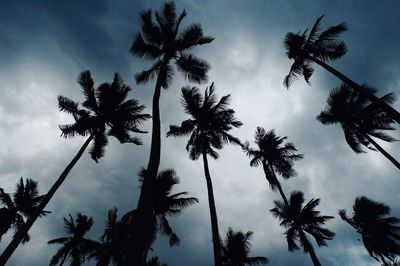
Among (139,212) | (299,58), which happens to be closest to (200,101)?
(299,58)

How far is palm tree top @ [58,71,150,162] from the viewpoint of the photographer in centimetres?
1650

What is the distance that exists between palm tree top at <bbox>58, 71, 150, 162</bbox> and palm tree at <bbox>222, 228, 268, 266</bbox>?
1463 cm

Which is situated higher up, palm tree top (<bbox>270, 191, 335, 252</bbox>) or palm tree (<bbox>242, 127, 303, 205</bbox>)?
palm tree (<bbox>242, 127, 303, 205</bbox>)

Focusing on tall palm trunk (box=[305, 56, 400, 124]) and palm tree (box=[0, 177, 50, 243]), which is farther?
palm tree (box=[0, 177, 50, 243])

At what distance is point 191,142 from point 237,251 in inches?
490

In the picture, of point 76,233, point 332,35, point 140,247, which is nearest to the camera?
point 140,247

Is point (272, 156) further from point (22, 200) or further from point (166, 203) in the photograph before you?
point (22, 200)

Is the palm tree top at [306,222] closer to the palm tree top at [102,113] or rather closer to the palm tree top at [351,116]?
the palm tree top at [351,116]

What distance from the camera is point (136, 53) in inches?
566

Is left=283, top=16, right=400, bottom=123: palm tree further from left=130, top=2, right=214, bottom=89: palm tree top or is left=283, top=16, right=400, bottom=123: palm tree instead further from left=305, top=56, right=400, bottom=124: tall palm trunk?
left=130, top=2, right=214, bottom=89: palm tree top

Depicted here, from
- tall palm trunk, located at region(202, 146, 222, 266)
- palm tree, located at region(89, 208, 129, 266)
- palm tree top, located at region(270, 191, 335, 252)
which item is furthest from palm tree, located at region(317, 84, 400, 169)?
palm tree, located at region(89, 208, 129, 266)

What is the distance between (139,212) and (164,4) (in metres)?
12.8

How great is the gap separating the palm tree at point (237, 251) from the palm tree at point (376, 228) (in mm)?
9644

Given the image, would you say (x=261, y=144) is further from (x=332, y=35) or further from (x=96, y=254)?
(x=96, y=254)
